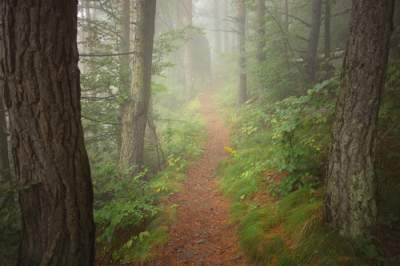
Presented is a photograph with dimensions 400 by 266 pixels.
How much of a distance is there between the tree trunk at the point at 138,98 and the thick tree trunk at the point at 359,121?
592 cm

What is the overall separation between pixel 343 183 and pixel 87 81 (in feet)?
24.8

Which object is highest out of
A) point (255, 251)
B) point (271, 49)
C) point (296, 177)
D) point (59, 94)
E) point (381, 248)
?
point (271, 49)

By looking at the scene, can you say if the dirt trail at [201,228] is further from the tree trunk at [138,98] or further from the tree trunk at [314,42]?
the tree trunk at [314,42]

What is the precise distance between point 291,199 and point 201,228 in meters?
1.95

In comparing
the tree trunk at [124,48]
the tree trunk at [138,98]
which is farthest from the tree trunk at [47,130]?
the tree trunk at [124,48]

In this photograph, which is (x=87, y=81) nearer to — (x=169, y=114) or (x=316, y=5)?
(x=316, y=5)

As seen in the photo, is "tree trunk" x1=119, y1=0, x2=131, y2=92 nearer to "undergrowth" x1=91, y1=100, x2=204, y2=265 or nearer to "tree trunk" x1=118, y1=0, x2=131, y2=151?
"tree trunk" x1=118, y1=0, x2=131, y2=151

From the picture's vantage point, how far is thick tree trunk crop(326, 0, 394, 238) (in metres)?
3.93

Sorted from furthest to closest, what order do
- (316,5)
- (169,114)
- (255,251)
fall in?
(169,114) < (316,5) < (255,251)

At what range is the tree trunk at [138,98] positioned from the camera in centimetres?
888

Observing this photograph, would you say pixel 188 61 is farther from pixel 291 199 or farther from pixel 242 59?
pixel 291 199

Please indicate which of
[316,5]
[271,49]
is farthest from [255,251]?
[316,5]

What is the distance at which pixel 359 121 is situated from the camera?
4078 millimetres

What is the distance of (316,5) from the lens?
1027 centimetres
